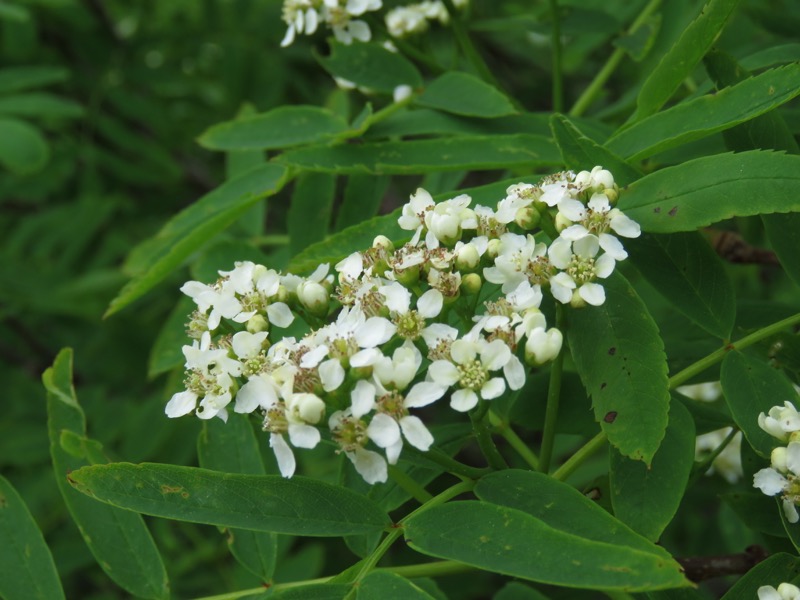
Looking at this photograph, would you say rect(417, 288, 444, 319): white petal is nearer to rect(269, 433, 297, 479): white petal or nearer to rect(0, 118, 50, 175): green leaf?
rect(269, 433, 297, 479): white petal

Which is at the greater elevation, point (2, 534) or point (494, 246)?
point (494, 246)

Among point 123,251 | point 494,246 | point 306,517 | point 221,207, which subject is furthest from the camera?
point 123,251

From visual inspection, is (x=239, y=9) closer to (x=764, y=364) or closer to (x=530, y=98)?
(x=530, y=98)

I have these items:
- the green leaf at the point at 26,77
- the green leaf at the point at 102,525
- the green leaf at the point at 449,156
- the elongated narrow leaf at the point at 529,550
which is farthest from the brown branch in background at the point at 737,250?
the green leaf at the point at 26,77

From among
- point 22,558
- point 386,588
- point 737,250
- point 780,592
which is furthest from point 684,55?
point 22,558

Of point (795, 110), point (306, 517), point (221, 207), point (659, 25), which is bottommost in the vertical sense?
point (306, 517)

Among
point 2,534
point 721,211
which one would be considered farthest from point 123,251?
point 721,211
